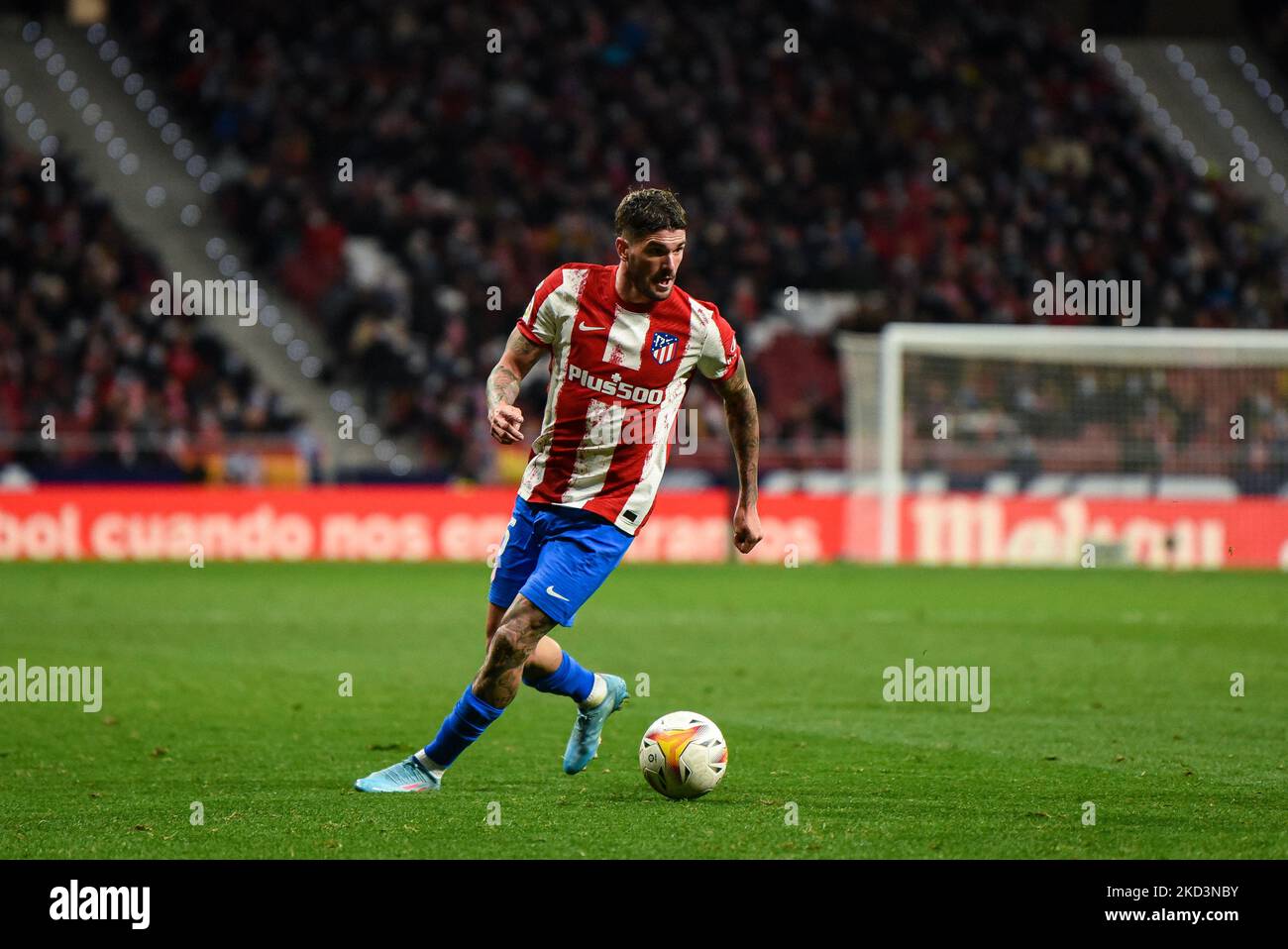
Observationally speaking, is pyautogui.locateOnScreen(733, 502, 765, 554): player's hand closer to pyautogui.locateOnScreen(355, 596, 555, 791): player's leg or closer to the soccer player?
the soccer player

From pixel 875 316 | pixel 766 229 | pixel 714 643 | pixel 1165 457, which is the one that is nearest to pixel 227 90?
pixel 766 229

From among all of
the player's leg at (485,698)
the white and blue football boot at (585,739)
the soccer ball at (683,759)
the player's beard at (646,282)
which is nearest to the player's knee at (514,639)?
the player's leg at (485,698)

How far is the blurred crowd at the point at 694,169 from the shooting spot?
28.6m

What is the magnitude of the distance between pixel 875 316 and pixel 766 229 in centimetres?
276

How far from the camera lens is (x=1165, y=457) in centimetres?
2362

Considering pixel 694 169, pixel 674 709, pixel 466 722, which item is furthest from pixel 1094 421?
pixel 466 722

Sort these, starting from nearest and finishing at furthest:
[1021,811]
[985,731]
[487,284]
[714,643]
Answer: [1021,811] < [985,731] < [714,643] < [487,284]

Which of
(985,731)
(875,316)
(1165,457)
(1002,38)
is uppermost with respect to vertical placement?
(1002,38)

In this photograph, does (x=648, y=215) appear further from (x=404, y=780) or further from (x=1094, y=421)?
(x=1094, y=421)

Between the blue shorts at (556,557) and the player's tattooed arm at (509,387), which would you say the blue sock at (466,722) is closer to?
the blue shorts at (556,557)

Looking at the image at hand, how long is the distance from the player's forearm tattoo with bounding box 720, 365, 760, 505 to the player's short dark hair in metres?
0.80

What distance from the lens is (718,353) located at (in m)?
7.37

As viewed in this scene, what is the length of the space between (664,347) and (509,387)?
2.32 ft
